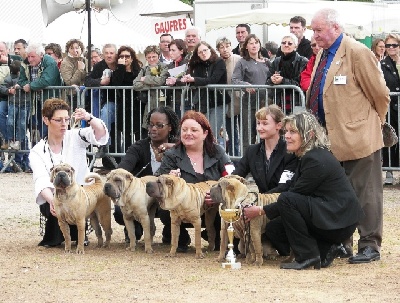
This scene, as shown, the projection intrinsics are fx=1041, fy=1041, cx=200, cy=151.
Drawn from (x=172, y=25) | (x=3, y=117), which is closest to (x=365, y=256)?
(x=3, y=117)

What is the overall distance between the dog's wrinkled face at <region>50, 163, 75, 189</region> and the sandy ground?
596 mm

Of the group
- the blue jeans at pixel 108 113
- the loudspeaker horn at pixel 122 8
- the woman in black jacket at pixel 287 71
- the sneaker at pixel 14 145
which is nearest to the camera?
the woman in black jacket at pixel 287 71

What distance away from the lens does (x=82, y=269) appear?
25.7 feet

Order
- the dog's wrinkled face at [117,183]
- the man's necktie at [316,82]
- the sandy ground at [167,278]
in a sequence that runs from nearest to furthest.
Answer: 1. the sandy ground at [167,278]
2. the man's necktie at [316,82]
3. the dog's wrinkled face at [117,183]

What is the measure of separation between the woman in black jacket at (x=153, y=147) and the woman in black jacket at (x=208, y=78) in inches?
150

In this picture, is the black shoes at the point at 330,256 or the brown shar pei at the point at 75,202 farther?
the brown shar pei at the point at 75,202

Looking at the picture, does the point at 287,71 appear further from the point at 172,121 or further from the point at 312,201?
the point at 312,201

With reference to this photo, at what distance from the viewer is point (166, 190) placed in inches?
323

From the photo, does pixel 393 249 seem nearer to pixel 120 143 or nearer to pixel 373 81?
pixel 373 81

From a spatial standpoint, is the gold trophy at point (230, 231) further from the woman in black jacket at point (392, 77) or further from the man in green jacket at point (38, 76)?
the man in green jacket at point (38, 76)

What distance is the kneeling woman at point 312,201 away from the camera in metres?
7.66

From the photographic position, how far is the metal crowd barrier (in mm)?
13102

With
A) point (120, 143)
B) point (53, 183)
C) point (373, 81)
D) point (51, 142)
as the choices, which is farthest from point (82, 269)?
point (120, 143)

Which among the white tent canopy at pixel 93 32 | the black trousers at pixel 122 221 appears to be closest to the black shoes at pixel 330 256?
the black trousers at pixel 122 221
